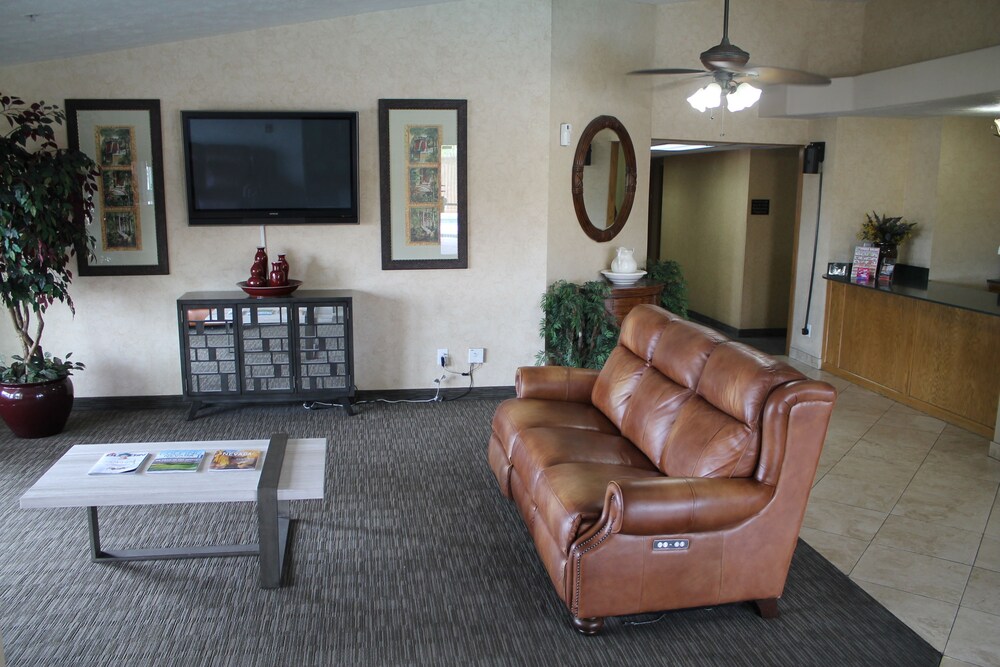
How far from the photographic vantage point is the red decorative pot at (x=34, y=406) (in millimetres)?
4867

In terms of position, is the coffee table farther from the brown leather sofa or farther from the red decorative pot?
the red decorative pot

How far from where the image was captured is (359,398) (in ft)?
19.5

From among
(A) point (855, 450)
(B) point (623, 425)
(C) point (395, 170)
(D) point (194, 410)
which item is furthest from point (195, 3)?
(A) point (855, 450)

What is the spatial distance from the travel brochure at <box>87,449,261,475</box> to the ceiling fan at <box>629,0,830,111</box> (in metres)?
2.88

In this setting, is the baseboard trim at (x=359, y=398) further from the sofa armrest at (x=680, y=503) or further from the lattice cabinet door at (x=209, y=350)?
the sofa armrest at (x=680, y=503)

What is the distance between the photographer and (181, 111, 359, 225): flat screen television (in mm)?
5414

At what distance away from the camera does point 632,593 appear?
282cm

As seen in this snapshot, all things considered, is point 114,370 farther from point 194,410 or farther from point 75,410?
point 194,410

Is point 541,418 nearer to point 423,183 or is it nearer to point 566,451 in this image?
point 566,451

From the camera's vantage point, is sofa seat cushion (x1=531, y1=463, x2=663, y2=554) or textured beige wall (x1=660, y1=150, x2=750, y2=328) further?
textured beige wall (x1=660, y1=150, x2=750, y2=328)

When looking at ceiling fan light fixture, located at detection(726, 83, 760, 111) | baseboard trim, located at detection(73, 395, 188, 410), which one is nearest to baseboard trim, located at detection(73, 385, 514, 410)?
baseboard trim, located at detection(73, 395, 188, 410)

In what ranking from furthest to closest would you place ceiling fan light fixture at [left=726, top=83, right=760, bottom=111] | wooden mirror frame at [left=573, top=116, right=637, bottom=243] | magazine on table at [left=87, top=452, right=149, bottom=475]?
1. wooden mirror frame at [left=573, top=116, right=637, bottom=243]
2. ceiling fan light fixture at [left=726, top=83, right=760, bottom=111]
3. magazine on table at [left=87, top=452, right=149, bottom=475]

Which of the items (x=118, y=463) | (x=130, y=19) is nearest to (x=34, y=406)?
(x=118, y=463)

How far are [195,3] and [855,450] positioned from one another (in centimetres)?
475
